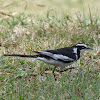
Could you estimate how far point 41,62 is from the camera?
6.61 m

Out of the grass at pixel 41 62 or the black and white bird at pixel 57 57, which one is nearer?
the grass at pixel 41 62

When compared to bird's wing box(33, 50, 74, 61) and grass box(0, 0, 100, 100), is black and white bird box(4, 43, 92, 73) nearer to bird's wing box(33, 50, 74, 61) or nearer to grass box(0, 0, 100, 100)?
bird's wing box(33, 50, 74, 61)

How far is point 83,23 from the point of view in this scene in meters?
8.13

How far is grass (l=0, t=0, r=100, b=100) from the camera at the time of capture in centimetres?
Answer: 504

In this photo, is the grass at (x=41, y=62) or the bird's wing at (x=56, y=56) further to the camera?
the bird's wing at (x=56, y=56)

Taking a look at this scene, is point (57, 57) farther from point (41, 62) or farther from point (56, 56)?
point (41, 62)

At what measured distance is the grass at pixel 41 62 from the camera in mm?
5035

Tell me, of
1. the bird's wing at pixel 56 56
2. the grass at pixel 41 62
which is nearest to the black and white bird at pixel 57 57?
the bird's wing at pixel 56 56

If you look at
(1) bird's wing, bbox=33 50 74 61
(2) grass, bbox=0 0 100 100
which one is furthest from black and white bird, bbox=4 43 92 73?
(2) grass, bbox=0 0 100 100

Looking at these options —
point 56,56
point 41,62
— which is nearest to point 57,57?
point 56,56

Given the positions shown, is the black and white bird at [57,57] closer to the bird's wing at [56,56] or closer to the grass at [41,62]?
the bird's wing at [56,56]

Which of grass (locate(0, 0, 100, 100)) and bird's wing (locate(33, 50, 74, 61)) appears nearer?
grass (locate(0, 0, 100, 100))

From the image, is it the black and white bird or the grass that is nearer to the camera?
the grass

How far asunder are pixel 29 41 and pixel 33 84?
2.04 metres
